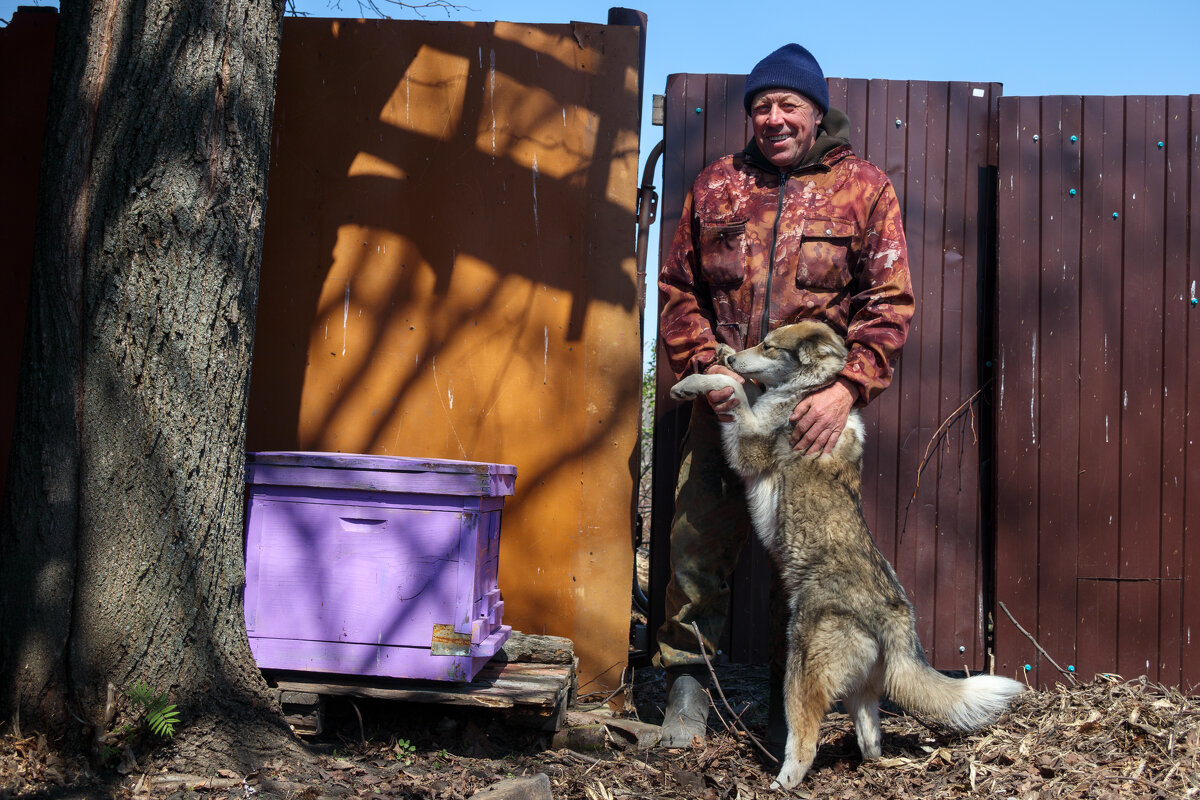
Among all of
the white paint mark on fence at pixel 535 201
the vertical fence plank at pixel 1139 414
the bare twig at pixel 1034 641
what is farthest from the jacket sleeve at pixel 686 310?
the vertical fence plank at pixel 1139 414

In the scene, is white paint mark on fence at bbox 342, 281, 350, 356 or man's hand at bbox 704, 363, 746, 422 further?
white paint mark on fence at bbox 342, 281, 350, 356

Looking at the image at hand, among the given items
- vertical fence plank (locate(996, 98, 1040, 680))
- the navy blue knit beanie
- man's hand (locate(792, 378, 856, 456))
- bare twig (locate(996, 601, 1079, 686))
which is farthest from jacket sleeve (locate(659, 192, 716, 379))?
bare twig (locate(996, 601, 1079, 686))

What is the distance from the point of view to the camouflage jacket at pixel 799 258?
329cm

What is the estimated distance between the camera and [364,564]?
307 cm

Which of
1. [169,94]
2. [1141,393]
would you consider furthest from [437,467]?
[1141,393]

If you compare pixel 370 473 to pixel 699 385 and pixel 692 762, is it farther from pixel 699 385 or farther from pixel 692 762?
pixel 692 762

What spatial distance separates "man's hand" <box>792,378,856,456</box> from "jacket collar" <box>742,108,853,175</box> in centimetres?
95

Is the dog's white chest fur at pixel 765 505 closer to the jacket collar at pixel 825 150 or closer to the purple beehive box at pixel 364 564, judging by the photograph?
the purple beehive box at pixel 364 564

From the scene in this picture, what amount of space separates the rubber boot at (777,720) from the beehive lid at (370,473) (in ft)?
4.56

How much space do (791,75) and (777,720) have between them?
2588mm

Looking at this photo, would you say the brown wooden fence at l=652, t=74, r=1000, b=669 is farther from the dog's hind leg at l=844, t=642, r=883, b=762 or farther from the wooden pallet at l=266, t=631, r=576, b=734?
the dog's hind leg at l=844, t=642, r=883, b=762

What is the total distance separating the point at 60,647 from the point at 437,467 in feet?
4.11

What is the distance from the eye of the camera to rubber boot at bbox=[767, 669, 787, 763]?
327 centimetres

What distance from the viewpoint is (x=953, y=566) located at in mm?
4277
